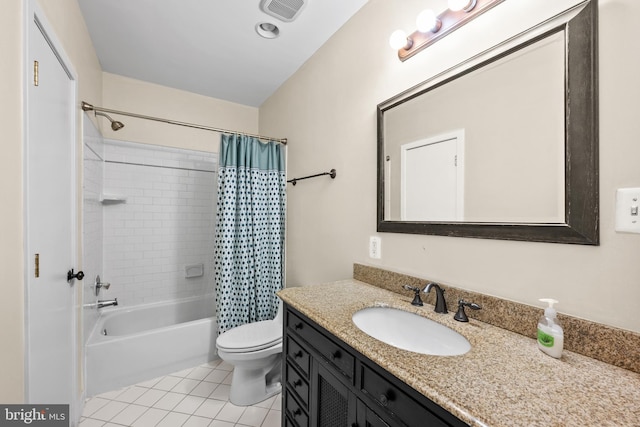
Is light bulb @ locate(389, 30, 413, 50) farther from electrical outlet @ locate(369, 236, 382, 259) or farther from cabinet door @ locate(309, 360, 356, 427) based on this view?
cabinet door @ locate(309, 360, 356, 427)

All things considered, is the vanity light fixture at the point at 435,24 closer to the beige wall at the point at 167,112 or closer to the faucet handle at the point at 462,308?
the faucet handle at the point at 462,308

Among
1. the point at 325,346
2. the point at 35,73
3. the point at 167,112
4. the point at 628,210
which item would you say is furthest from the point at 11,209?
the point at 167,112

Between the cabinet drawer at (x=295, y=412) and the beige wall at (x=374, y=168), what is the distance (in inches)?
29.4

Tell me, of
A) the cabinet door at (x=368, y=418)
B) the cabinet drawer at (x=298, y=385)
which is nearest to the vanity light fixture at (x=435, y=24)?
the cabinet door at (x=368, y=418)

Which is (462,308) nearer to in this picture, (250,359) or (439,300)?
(439,300)

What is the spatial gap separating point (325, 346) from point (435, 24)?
136 cm

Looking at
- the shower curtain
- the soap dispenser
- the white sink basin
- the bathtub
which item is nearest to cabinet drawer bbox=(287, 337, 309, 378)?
the white sink basin

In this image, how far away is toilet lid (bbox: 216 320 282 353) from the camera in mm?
1678

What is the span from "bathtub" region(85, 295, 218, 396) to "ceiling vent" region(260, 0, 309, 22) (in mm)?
2280

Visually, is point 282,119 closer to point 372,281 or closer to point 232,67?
point 232,67

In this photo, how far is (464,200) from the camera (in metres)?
1.09

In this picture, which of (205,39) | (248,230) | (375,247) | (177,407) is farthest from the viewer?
(248,230)

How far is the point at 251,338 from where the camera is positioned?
5.89ft

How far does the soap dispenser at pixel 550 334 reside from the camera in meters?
0.72
